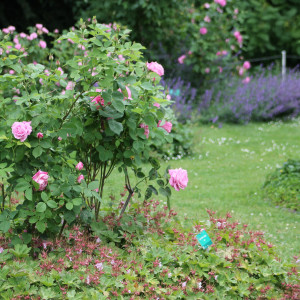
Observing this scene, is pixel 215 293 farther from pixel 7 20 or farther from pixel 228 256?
pixel 7 20

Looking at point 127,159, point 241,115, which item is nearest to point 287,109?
point 241,115

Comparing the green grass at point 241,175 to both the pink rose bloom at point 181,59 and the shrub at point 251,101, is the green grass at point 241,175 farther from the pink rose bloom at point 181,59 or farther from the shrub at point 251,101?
the pink rose bloom at point 181,59

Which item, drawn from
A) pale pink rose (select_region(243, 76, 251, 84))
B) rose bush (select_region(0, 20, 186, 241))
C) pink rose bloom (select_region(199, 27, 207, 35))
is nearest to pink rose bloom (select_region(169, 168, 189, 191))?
rose bush (select_region(0, 20, 186, 241))

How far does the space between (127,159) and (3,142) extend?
762 mm

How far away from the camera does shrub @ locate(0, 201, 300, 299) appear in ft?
8.28

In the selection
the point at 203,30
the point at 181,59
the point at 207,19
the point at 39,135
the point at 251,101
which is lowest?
the point at 251,101

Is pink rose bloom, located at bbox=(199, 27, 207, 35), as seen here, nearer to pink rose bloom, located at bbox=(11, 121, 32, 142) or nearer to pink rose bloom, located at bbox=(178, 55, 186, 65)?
pink rose bloom, located at bbox=(178, 55, 186, 65)

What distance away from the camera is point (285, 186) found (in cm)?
510

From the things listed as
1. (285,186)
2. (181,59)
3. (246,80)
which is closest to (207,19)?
(181,59)

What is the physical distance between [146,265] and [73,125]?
887mm

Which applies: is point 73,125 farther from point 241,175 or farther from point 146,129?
point 241,175

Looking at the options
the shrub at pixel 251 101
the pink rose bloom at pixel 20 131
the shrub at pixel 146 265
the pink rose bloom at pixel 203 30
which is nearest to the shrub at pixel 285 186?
the shrub at pixel 146 265

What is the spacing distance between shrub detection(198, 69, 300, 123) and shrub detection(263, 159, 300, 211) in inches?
137

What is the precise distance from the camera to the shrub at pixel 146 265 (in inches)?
99.3
